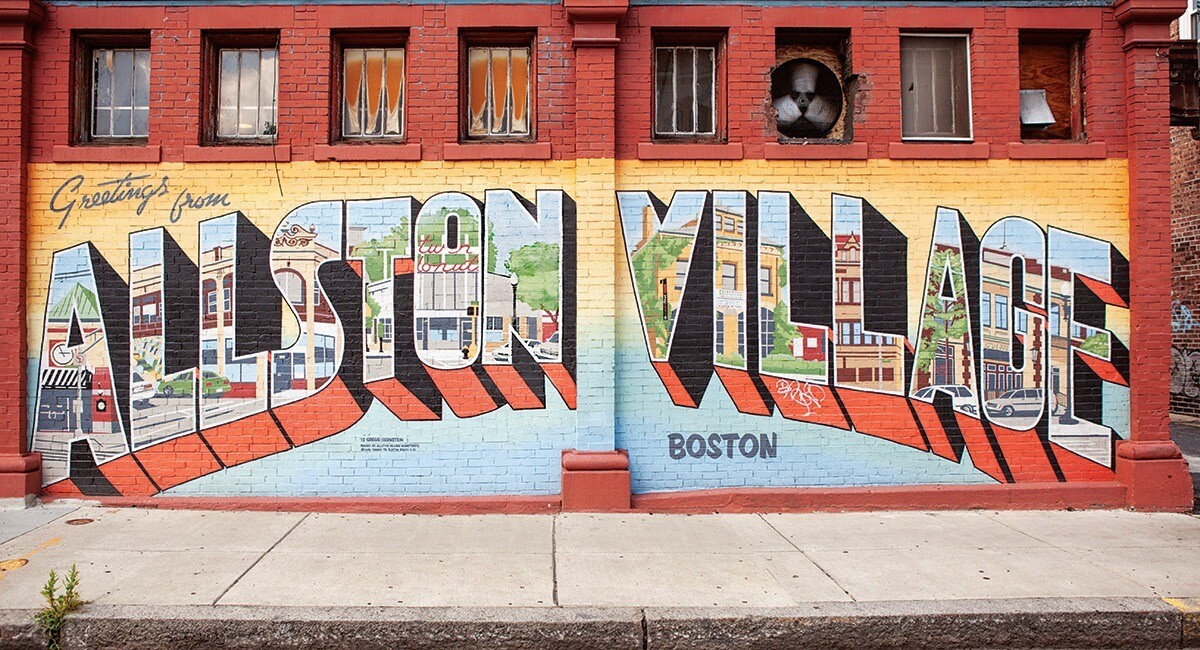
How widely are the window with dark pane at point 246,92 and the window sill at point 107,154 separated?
0.63m

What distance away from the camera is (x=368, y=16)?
709cm

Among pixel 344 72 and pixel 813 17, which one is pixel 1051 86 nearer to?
pixel 813 17

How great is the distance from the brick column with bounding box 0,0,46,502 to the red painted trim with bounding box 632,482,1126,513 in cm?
575

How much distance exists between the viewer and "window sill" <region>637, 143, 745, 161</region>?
7070 millimetres

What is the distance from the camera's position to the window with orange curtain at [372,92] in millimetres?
7301

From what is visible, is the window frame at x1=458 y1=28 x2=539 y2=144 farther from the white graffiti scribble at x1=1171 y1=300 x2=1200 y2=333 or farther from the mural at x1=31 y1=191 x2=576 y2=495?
the white graffiti scribble at x1=1171 y1=300 x2=1200 y2=333

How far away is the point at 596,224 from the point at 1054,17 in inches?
194

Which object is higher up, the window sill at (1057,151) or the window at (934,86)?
the window at (934,86)

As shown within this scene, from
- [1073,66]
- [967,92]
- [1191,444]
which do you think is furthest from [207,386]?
[1191,444]

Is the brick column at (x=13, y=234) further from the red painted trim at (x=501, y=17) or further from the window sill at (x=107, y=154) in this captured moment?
the red painted trim at (x=501, y=17)

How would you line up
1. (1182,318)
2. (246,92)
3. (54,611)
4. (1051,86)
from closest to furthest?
1. (54,611)
2. (246,92)
3. (1051,86)
4. (1182,318)

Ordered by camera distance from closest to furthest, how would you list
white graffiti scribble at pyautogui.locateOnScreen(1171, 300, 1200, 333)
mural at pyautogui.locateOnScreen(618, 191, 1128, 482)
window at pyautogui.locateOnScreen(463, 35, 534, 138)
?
mural at pyautogui.locateOnScreen(618, 191, 1128, 482) < window at pyautogui.locateOnScreen(463, 35, 534, 138) < white graffiti scribble at pyautogui.locateOnScreen(1171, 300, 1200, 333)

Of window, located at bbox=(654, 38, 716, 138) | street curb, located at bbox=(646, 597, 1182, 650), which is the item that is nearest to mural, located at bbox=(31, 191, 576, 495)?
window, located at bbox=(654, 38, 716, 138)

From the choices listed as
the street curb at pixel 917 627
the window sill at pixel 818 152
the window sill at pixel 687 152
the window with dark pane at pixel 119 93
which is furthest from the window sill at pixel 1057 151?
the window with dark pane at pixel 119 93
